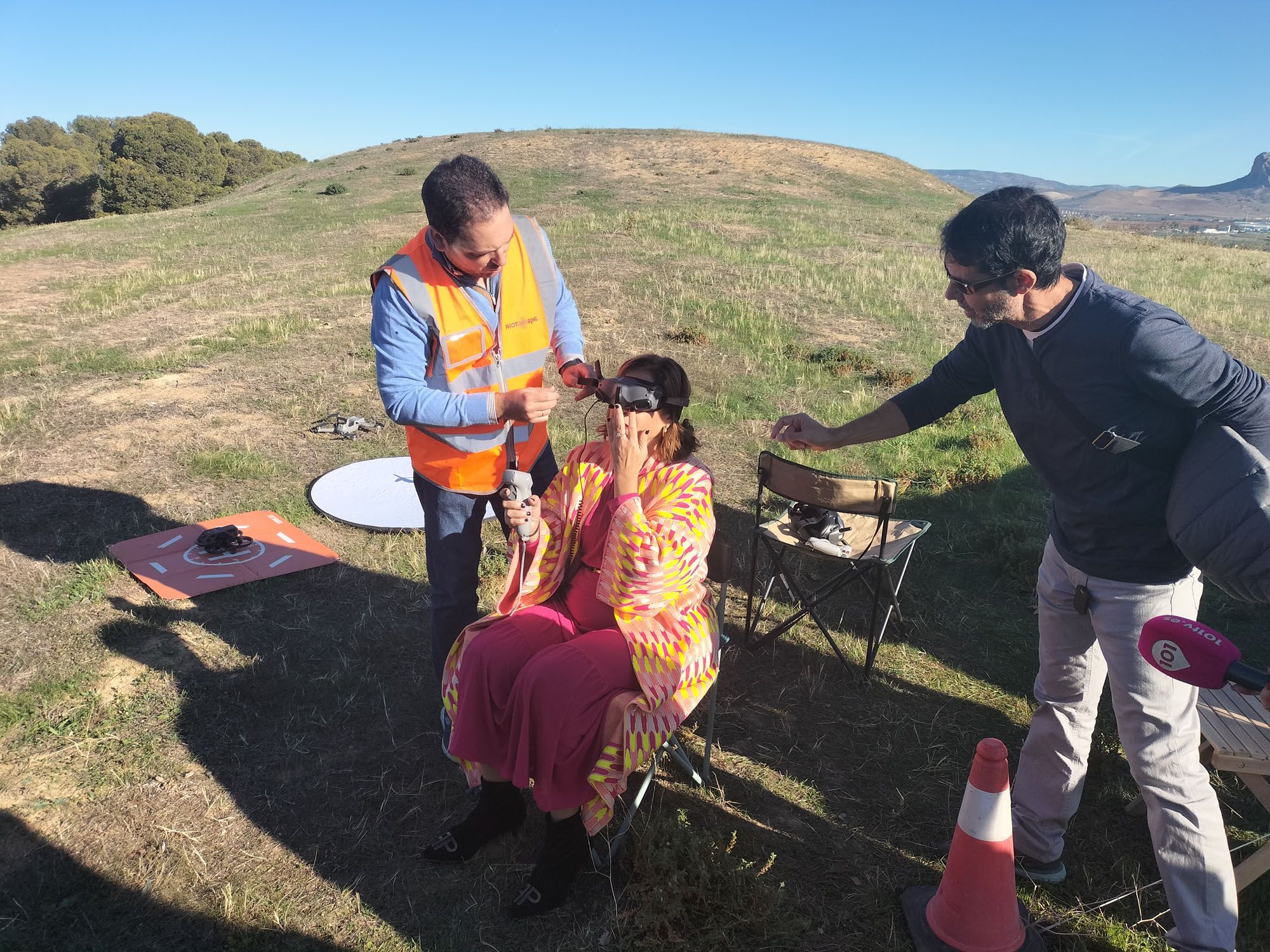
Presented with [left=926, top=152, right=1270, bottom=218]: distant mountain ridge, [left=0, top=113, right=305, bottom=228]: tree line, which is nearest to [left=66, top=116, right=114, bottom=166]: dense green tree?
[left=0, top=113, right=305, bottom=228]: tree line

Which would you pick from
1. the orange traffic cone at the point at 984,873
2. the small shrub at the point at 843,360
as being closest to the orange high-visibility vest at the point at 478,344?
the orange traffic cone at the point at 984,873

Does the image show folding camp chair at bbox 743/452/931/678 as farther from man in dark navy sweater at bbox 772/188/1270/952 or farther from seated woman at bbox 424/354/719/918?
man in dark navy sweater at bbox 772/188/1270/952

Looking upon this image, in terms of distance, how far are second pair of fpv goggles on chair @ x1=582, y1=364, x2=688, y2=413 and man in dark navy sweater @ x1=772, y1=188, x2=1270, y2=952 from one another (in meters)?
1.08

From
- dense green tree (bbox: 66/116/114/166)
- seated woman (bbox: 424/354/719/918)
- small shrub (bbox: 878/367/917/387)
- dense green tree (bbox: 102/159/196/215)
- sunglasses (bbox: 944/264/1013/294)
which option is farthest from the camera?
dense green tree (bbox: 66/116/114/166)

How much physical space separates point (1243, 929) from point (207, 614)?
4.91m

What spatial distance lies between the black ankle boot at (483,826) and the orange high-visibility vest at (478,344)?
1.16m

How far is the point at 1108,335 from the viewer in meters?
2.29

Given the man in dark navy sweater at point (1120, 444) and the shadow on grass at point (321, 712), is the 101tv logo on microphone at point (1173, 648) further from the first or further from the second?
the shadow on grass at point (321, 712)

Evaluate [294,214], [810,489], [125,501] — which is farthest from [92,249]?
[810,489]

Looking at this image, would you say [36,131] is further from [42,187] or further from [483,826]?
[483,826]

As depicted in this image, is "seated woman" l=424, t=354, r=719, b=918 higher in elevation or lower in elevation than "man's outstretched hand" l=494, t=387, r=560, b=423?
lower

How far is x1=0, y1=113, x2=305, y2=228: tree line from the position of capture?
45.8 metres

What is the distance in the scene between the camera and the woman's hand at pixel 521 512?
2902mm

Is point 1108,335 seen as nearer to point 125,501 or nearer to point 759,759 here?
point 759,759
